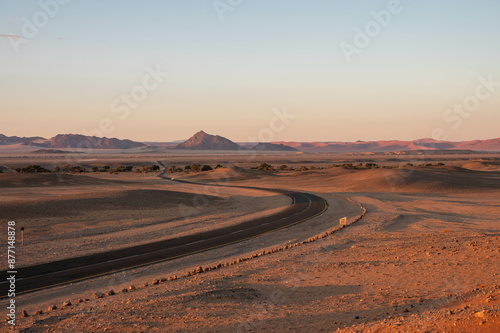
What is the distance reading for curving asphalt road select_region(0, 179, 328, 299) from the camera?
696 inches

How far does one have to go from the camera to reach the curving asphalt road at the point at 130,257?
1767 centimetres

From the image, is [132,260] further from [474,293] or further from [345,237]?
[474,293]

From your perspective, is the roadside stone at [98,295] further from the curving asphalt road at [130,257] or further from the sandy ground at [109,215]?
the sandy ground at [109,215]

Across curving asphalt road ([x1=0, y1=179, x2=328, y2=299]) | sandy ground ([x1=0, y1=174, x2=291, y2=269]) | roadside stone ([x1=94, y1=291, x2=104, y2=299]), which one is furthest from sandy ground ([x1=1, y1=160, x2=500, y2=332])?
sandy ground ([x1=0, y1=174, x2=291, y2=269])

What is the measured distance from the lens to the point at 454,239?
2328 cm

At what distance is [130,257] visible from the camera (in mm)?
21953

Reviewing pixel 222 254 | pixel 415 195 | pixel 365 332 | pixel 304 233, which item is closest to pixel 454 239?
pixel 304 233

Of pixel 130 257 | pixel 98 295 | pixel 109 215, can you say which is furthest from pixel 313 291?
pixel 109 215

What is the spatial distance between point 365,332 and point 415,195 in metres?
50.2

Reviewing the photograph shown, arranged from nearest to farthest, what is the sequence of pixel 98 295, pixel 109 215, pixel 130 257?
pixel 98 295, pixel 130 257, pixel 109 215

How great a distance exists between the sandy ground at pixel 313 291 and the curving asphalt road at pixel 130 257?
1.03m

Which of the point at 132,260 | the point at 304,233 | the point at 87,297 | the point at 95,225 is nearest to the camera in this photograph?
the point at 87,297

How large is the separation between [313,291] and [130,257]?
10.9m

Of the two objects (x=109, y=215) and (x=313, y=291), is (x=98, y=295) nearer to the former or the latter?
(x=313, y=291)
